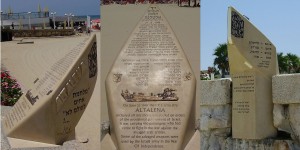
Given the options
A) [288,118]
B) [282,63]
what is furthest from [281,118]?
[282,63]

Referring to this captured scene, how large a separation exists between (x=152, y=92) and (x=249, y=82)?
3.92 feet

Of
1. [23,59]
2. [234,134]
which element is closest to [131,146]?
[234,134]

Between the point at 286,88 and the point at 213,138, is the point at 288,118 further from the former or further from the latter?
the point at 213,138

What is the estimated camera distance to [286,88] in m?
5.34

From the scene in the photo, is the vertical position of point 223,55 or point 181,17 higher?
point 181,17

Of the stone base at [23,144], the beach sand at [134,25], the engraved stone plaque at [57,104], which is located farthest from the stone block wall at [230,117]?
the stone base at [23,144]

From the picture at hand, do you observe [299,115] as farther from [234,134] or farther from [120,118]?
[120,118]

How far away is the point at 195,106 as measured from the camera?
5.71m

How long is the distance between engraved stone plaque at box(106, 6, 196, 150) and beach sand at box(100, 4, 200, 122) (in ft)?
1.06

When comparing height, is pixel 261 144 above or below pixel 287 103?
below

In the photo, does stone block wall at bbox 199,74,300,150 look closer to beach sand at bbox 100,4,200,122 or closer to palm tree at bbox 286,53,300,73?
beach sand at bbox 100,4,200,122

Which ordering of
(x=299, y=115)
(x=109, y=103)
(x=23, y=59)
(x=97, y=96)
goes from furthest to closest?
1. (x=23, y=59)
2. (x=97, y=96)
3. (x=109, y=103)
4. (x=299, y=115)

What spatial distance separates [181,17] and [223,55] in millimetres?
23937

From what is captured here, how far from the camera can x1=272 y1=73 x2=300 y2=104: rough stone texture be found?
17.1 feet
